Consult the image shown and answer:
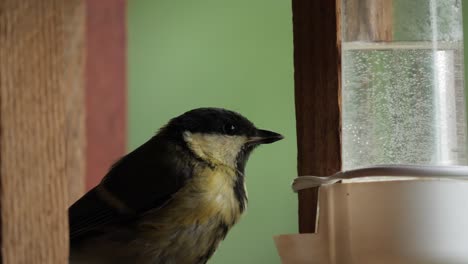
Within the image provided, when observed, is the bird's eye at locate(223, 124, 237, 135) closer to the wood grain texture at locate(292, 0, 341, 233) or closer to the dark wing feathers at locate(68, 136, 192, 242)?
the dark wing feathers at locate(68, 136, 192, 242)

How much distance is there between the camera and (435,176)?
594 millimetres

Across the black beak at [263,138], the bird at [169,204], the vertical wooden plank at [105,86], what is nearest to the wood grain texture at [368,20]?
the bird at [169,204]

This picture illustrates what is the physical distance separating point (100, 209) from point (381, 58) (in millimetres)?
547

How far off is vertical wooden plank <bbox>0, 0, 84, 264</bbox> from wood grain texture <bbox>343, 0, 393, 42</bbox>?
41 centimetres

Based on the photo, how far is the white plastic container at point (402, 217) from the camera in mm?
597

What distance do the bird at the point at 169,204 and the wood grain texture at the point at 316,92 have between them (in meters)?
0.34

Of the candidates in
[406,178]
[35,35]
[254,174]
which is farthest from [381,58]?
[254,174]

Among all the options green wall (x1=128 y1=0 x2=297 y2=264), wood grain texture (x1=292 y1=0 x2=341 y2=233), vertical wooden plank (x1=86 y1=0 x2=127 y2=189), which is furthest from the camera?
green wall (x1=128 y1=0 x2=297 y2=264)

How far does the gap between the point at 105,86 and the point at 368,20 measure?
162cm

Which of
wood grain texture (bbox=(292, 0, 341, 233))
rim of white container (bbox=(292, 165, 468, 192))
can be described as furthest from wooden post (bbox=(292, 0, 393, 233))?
rim of white container (bbox=(292, 165, 468, 192))

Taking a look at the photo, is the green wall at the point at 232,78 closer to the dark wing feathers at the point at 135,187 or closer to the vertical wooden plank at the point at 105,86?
the vertical wooden plank at the point at 105,86

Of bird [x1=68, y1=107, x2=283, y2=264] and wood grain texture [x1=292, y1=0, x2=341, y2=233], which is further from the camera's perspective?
bird [x1=68, y1=107, x2=283, y2=264]

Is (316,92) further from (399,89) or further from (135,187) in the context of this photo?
(135,187)

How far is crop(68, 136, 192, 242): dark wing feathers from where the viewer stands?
1.12m
